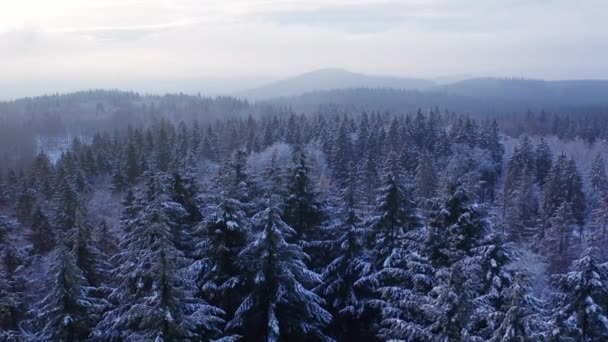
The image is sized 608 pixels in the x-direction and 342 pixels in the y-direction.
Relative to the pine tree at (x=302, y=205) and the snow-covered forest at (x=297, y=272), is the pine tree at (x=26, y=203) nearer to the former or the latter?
the snow-covered forest at (x=297, y=272)

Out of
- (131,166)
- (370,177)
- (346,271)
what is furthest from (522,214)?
(131,166)

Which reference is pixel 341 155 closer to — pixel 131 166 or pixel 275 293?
pixel 131 166

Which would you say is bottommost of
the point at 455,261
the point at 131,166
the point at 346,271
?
the point at 131,166

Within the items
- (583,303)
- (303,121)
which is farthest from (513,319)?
(303,121)

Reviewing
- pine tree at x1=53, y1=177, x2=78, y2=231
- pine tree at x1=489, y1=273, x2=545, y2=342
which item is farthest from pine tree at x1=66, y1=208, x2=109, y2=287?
pine tree at x1=53, y1=177, x2=78, y2=231

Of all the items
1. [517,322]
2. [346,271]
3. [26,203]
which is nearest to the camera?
[517,322]

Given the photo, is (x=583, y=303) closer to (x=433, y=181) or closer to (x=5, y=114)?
(x=433, y=181)

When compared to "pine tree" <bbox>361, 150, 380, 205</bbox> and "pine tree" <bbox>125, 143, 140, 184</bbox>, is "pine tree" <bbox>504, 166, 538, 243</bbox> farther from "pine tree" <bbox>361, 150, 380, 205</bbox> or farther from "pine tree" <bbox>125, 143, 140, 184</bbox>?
"pine tree" <bbox>125, 143, 140, 184</bbox>
